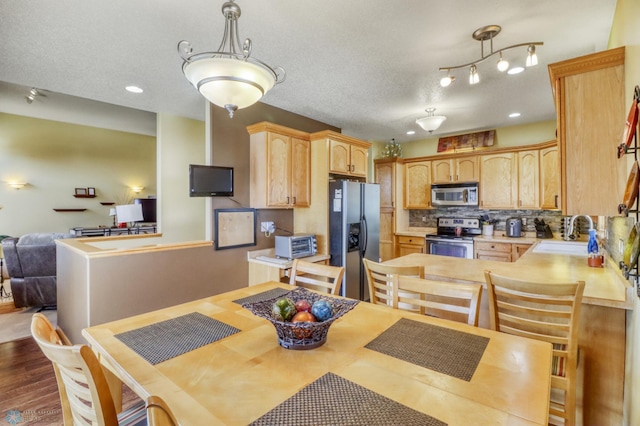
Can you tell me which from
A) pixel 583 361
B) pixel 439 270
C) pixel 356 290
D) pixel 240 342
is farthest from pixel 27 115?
pixel 583 361

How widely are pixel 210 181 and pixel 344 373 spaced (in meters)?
2.61

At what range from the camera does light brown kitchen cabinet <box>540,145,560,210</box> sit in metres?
4.28

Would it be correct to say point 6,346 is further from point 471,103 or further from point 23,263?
point 471,103

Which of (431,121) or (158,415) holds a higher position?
(431,121)

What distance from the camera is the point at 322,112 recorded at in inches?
159

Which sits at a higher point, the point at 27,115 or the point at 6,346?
the point at 27,115

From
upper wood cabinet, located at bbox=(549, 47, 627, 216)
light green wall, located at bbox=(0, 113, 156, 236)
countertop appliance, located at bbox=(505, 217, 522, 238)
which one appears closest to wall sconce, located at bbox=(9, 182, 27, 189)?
light green wall, located at bbox=(0, 113, 156, 236)

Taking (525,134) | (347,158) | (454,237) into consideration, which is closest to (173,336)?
(347,158)

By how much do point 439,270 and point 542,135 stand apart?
144 inches

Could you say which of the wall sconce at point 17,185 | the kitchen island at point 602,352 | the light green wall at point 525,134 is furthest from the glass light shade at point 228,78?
the wall sconce at point 17,185

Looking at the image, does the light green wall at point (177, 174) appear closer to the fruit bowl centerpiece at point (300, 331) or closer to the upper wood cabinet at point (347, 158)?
the upper wood cabinet at point (347, 158)

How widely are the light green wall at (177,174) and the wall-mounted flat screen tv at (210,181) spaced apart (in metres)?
1.46

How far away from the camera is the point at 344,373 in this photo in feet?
3.41

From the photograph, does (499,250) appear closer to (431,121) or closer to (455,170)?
(455,170)
